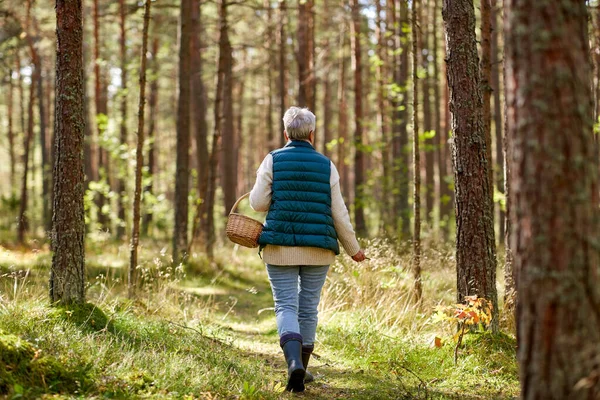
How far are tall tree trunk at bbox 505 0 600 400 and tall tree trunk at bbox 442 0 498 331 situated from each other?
2652 mm

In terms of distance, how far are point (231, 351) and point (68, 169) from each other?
222cm

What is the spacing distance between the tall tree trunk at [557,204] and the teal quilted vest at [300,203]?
2.13 metres

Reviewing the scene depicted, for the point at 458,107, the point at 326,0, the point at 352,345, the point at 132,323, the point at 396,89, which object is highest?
the point at 326,0

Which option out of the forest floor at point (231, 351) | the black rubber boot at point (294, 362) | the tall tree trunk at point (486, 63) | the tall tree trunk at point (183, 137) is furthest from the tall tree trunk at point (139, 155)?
the tall tree trunk at point (486, 63)

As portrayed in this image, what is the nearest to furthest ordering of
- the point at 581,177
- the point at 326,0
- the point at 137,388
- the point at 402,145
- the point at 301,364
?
1. the point at 581,177
2. the point at 137,388
3. the point at 301,364
4. the point at 402,145
5. the point at 326,0

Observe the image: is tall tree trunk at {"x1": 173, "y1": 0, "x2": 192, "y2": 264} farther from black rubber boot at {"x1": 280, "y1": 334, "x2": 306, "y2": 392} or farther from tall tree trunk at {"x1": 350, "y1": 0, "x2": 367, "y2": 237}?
black rubber boot at {"x1": 280, "y1": 334, "x2": 306, "y2": 392}

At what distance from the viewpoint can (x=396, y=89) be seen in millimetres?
11930

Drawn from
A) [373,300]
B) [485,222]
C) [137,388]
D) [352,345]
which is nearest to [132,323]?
[137,388]

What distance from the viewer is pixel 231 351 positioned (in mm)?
5512

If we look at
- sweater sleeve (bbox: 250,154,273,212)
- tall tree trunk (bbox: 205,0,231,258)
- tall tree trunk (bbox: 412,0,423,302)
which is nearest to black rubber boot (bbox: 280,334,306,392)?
sweater sleeve (bbox: 250,154,273,212)

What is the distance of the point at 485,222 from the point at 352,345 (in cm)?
183

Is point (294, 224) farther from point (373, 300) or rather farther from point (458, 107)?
Answer: point (373, 300)

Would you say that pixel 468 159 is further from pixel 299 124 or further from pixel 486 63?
pixel 486 63

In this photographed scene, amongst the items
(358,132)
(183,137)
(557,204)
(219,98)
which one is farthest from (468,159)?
(358,132)
